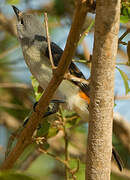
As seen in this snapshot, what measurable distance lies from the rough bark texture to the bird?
0.72 m

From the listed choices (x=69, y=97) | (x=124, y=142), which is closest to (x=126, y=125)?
(x=124, y=142)

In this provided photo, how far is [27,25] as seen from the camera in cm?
248

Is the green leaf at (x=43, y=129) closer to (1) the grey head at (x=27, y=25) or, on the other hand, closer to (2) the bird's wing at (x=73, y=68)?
(2) the bird's wing at (x=73, y=68)

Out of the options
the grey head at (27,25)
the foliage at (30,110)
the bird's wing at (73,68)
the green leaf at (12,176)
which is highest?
the green leaf at (12,176)

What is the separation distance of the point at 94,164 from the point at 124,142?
1603mm

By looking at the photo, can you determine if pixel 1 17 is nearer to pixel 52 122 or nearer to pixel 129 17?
pixel 52 122

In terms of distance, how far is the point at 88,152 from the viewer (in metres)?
1.22

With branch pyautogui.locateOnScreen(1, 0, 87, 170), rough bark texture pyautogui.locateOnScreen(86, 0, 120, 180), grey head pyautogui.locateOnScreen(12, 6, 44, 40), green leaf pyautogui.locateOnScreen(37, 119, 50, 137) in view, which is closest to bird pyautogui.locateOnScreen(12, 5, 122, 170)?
grey head pyautogui.locateOnScreen(12, 6, 44, 40)

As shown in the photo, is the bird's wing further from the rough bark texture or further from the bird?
the rough bark texture

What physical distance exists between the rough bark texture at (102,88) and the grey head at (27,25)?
1.36 m

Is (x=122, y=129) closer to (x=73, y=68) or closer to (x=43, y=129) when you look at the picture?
(x=73, y=68)

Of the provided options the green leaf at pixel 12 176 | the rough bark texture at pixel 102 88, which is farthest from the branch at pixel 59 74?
the green leaf at pixel 12 176

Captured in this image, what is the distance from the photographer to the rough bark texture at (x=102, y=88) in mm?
1026

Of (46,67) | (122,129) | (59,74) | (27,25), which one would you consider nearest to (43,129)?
(46,67)
